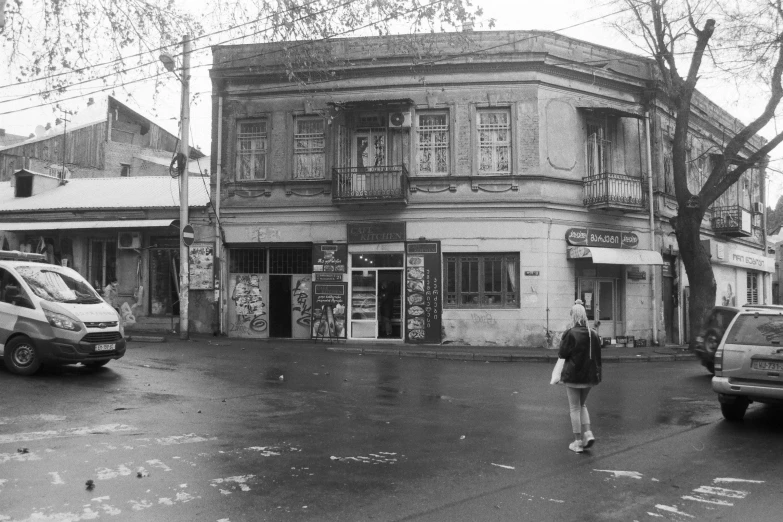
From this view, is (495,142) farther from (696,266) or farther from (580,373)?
(580,373)

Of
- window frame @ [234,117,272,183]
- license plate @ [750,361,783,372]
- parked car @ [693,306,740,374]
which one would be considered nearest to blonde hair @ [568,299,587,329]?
license plate @ [750,361,783,372]

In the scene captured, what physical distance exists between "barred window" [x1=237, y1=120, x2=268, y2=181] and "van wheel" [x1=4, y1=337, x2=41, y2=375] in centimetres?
1155

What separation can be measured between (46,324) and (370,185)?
11.1 metres

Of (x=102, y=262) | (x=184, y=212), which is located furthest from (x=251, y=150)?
(x=102, y=262)

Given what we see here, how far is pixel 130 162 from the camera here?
133ft

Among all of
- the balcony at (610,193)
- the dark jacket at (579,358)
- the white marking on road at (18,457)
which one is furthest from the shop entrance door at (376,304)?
the white marking on road at (18,457)

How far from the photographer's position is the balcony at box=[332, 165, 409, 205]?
19969mm

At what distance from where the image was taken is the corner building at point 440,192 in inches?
788

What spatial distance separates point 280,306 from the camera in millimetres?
21562

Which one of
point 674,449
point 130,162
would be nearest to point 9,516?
point 674,449

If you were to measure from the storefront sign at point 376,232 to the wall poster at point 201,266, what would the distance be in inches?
190

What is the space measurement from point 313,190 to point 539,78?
7.90m

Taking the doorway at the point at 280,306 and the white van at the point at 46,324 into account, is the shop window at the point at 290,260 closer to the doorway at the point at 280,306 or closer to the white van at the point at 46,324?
the doorway at the point at 280,306

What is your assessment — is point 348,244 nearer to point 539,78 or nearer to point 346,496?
point 539,78
